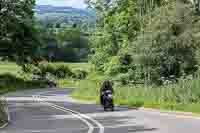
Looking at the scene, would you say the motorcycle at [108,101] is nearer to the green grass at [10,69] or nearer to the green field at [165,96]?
the green field at [165,96]

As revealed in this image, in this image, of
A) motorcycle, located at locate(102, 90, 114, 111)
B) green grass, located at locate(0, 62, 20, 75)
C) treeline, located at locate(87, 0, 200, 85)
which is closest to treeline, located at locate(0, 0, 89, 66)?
green grass, located at locate(0, 62, 20, 75)

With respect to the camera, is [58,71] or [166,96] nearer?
[166,96]

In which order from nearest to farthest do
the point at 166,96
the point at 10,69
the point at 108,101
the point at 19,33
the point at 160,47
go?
the point at 108,101 < the point at 166,96 < the point at 160,47 < the point at 19,33 < the point at 10,69

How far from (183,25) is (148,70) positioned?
4.62 m

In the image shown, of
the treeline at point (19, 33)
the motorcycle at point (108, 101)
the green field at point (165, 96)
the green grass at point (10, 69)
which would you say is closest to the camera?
the green field at point (165, 96)

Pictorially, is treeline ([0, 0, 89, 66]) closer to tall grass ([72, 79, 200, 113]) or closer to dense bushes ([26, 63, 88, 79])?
dense bushes ([26, 63, 88, 79])

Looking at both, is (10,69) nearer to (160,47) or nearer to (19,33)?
(19,33)

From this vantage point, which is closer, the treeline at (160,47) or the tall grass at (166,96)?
the tall grass at (166,96)

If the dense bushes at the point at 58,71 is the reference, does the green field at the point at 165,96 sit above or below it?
above

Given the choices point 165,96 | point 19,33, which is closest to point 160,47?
point 165,96

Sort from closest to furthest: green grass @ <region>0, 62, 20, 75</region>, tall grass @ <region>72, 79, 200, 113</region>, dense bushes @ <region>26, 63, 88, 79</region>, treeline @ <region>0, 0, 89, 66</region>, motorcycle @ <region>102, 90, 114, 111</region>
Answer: tall grass @ <region>72, 79, 200, 113</region>, motorcycle @ <region>102, 90, 114, 111</region>, treeline @ <region>0, 0, 89, 66</region>, green grass @ <region>0, 62, 20, 75</region>, dense bushes @ <region>26, 63, 88, 79</region>

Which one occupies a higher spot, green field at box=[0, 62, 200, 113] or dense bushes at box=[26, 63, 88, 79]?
green field at box=[0, 62, 200, 113]

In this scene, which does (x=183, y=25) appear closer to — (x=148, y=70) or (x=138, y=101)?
(x=148, y=70)

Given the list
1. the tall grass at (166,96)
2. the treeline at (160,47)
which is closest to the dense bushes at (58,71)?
the treeline at (160,47)
